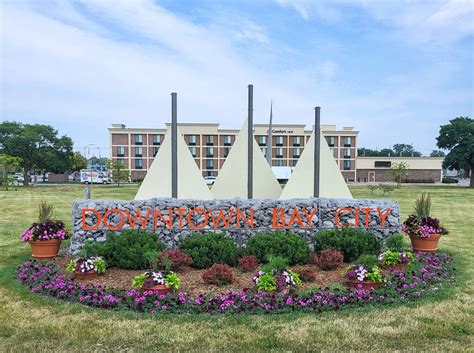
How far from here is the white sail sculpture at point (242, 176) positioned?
12633 mm

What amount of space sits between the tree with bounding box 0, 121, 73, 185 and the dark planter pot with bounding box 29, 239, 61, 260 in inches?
1962

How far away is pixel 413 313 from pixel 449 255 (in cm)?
497

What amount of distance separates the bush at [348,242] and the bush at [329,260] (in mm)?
562

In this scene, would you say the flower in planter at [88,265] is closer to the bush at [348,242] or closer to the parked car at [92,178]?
the bush at [348,242]

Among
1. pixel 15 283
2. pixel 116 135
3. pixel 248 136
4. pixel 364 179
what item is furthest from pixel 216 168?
pixel 15 283

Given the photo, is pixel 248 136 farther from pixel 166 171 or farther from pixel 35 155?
pixel 35 155

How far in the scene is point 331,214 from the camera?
9.68 meters

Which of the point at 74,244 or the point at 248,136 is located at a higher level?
the point at 248,136

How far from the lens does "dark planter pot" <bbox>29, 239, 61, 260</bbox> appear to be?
902 cm

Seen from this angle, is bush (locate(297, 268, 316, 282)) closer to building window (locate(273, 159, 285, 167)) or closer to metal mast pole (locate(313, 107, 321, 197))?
metal mast pole (locate(313, 107, 321, 197))

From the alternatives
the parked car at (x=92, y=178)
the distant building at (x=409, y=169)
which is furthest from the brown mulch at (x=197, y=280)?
the distant building at (x=409, y=169)

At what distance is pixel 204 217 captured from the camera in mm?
9344

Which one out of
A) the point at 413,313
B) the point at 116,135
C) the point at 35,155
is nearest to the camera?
the point at 413,313

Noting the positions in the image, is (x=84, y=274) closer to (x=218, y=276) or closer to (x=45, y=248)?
(x=45, y=248)
